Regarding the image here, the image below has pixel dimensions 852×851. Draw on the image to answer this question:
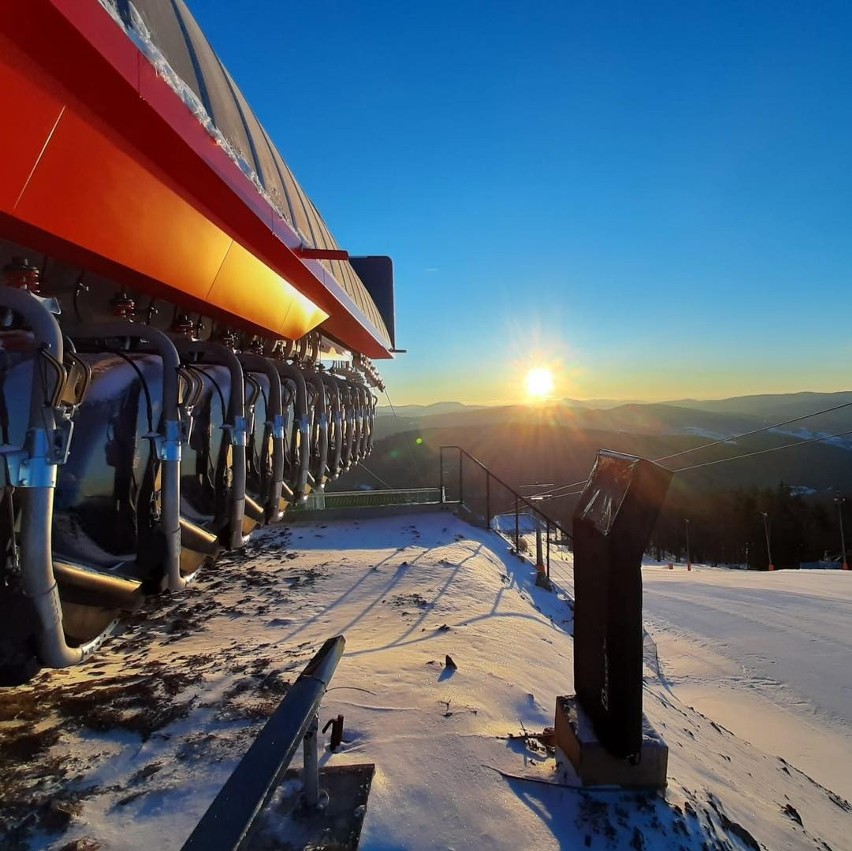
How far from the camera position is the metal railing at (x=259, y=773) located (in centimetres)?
118

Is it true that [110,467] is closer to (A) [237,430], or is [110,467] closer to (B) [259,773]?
(A) [237,430]

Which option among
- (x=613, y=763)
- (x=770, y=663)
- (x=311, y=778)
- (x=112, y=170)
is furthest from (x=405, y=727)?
(x=770, y=663)

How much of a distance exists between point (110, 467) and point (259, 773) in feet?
4.11

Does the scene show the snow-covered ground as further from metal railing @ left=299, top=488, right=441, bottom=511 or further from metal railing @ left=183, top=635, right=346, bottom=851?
metal railing @ left=299, top=488, right=441, bottom=511

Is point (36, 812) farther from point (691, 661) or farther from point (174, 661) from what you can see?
point (691, 661)

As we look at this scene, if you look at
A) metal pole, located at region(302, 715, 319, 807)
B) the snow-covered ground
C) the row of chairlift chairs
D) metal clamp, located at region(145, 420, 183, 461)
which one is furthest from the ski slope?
metal clamp, located at region(145, 420, 183, 461)

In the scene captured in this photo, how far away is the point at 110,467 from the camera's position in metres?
2.11

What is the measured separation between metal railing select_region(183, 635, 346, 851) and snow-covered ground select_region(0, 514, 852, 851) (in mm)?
871

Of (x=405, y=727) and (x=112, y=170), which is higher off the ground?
(x=112, y=170)

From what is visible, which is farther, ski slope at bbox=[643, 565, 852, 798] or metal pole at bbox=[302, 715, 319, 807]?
ski slope at bbox=[643, 565, 852, 798]

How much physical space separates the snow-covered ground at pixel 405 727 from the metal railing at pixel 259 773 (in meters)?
0.87

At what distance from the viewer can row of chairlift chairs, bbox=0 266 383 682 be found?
1605mm

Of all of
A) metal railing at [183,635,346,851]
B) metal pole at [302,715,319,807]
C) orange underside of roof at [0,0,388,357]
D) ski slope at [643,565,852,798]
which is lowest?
ski slope at [643,565,852,798]

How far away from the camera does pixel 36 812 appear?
229 cm
